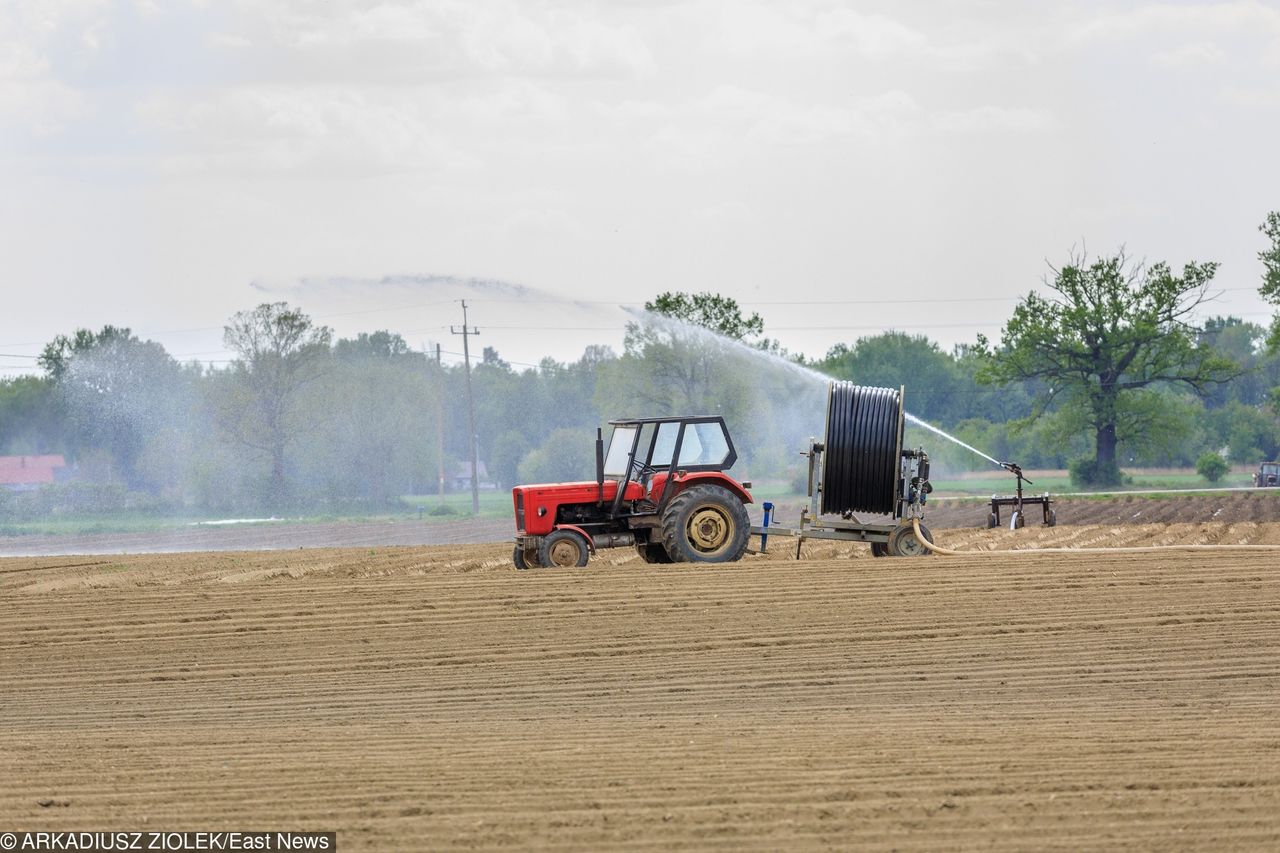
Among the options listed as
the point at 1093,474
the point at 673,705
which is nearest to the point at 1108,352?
the point at 1093,474

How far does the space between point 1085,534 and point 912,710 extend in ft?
61.6

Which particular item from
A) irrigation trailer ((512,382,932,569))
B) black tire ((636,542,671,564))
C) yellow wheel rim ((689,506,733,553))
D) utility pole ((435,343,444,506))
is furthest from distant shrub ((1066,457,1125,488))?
yellow wheel rim ((689,506,733,553))

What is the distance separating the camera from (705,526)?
63.5 ft

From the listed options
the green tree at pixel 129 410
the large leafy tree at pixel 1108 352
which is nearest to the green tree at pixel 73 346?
the green tree at pixel 129 410

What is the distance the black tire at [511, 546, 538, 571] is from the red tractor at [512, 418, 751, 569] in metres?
0.01

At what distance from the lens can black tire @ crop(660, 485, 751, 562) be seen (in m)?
19.1

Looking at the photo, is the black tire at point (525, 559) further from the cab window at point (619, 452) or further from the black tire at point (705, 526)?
the black tire at point (705, 526)

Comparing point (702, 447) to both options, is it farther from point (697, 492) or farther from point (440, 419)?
point (440, 419)

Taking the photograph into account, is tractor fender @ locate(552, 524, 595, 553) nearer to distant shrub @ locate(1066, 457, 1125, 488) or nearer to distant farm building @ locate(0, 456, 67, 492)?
distant farm building @ locate(0, 456, 67, 492)

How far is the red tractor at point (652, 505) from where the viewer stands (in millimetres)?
19203

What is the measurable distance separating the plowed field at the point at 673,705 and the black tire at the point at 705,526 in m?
0.60

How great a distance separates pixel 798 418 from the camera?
1837 inches

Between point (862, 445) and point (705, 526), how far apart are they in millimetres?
2467

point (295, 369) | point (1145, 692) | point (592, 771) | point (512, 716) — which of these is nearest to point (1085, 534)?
point (1145, 692)
